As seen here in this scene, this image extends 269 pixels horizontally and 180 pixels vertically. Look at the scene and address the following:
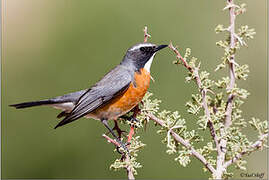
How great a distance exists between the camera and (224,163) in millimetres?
2457

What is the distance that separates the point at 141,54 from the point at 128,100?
55 centimetres

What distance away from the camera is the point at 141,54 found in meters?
4.33

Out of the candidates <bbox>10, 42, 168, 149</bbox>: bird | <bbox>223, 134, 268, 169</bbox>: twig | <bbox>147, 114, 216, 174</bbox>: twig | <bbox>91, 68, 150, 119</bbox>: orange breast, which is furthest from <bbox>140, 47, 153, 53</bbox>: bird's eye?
<bbox>223, 134, 268, 169</bbox>: twig

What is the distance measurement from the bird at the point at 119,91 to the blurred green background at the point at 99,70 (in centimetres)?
135

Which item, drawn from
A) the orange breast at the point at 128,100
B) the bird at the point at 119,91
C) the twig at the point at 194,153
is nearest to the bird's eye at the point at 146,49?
the bird at the point at 119,91

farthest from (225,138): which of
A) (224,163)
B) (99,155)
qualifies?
(99,155)

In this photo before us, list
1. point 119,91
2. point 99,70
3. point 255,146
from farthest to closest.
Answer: point 99,70
point 119,91
point 255,146

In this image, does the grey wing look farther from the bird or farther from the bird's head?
the bird's head

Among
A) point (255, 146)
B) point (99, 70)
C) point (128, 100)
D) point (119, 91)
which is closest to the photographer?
point (255, 146)

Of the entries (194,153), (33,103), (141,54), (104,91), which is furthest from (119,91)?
(194,153)

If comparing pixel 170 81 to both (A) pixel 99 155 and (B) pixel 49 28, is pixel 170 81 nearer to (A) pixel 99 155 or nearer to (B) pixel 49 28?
(A) pixel 99 155

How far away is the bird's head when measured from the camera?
4.17 meters

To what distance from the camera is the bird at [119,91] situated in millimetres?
4152

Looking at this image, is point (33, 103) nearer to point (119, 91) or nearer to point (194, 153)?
point (119, 91)
